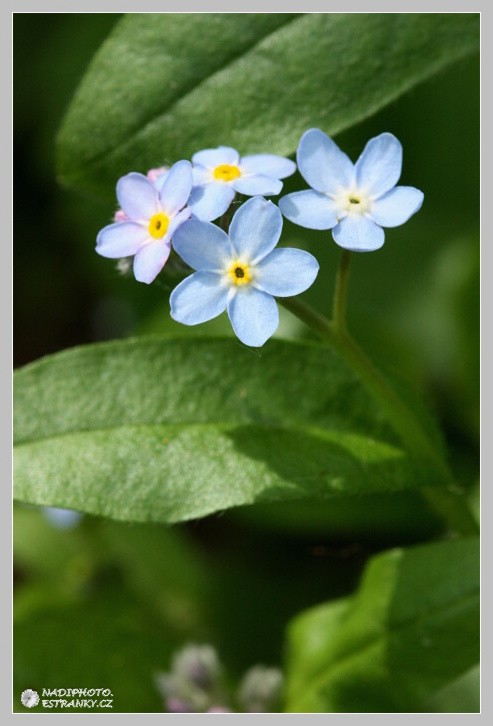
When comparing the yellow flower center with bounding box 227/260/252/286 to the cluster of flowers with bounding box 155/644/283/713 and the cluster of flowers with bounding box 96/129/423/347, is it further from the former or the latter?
the cluster of flowers with bounding box 155/644/283/713

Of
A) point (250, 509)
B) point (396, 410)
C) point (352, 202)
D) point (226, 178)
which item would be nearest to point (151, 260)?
point (226, 178)

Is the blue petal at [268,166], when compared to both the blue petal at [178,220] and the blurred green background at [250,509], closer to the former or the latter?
the blue petal at [178,220]

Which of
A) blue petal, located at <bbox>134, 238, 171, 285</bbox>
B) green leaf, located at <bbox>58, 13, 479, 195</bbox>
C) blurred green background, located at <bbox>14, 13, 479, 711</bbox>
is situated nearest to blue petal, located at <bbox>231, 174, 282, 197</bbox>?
blue petal, located at <bbox>134, 238, 171, 285</bbox>

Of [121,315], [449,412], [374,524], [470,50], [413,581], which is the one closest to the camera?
[413,581]

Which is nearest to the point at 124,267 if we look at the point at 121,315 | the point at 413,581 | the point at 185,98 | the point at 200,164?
the point at 200,164

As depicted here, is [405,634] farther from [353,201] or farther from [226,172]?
[226,172]

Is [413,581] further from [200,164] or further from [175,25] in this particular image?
[175,25]

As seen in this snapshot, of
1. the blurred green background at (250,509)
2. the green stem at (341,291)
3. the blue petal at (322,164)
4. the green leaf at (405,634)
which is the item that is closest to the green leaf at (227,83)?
the blue petal at (322,164)
